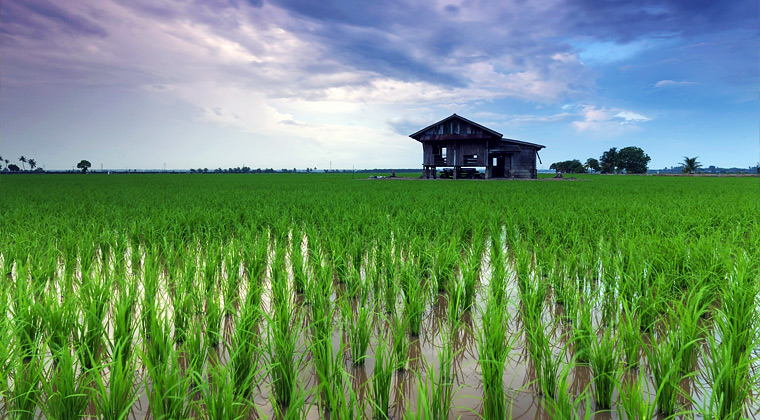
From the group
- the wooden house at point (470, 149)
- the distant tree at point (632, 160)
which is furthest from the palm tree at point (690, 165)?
the wooden house at point (470, 149)

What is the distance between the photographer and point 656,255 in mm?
3840

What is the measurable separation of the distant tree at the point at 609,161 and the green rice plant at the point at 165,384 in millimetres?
112113

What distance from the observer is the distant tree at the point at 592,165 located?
103562 millimetres

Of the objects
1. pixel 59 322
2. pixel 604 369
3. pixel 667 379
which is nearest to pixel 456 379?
pixel 604 369

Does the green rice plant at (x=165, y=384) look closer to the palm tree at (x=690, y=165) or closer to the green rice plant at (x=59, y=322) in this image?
the green rice plant at (x=59, y=322)

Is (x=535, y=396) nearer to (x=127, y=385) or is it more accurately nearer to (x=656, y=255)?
(x=127, y=385)

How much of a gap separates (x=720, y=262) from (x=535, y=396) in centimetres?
303

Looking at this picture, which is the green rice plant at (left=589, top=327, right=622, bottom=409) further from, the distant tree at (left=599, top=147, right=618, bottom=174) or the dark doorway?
the distant tree at (left=599, top=147, right=618, bottom=174)

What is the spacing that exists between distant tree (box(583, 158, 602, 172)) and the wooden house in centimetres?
8735

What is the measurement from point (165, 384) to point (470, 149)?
29724 millimetres

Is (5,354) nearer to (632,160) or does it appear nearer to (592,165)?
→ (632,160)

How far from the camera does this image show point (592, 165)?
105 meters

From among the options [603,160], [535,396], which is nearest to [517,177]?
[535,396]

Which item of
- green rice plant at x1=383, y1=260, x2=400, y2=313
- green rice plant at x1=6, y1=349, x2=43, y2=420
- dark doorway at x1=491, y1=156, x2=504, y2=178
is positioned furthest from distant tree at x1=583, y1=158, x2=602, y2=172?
green rice plant at x1=6, y1=349, x2=43, y2=420
